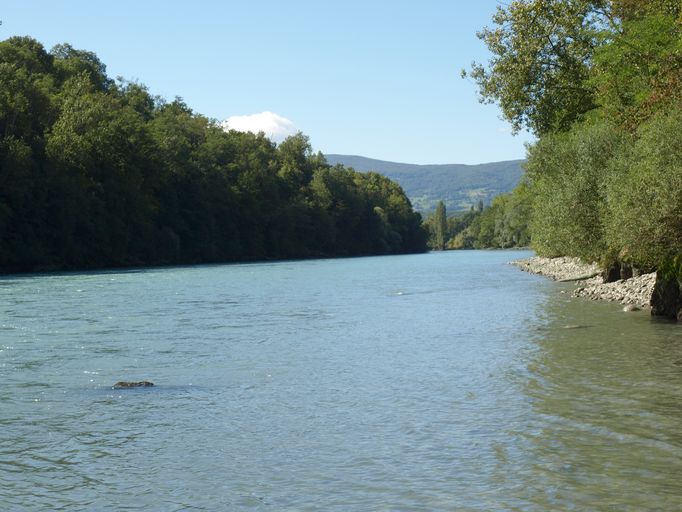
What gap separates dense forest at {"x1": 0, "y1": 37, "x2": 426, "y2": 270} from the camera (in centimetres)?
7300

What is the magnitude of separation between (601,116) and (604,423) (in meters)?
34.0

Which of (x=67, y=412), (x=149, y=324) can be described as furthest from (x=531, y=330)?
(x=67, y=412)

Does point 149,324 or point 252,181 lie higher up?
point 252,181

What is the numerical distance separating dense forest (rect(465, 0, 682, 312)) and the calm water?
392 cm

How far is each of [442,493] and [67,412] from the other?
716 centimetres

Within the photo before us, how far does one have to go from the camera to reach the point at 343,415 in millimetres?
13492

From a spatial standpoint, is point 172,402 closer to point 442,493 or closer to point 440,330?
point 442,493

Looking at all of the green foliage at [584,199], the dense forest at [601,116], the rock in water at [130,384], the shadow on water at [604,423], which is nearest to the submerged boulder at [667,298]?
the dense forest at [601,116]

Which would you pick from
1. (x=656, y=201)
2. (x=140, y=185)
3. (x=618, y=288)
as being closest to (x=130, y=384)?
(x=656, y=201)

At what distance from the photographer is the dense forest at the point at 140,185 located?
7300cm

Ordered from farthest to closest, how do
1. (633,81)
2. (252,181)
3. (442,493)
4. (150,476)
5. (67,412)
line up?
1. (252,181)
2. (633,81)
3. (67,412)
4. (150,476)
5. (442,493)

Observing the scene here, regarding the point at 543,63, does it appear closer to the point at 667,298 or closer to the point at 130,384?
the point at 667,298

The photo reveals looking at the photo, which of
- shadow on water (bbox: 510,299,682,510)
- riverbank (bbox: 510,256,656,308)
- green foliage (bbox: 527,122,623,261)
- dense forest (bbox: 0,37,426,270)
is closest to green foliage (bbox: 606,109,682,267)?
riverbank (bbox: 510,256,656,308)

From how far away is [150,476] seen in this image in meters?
10.1
